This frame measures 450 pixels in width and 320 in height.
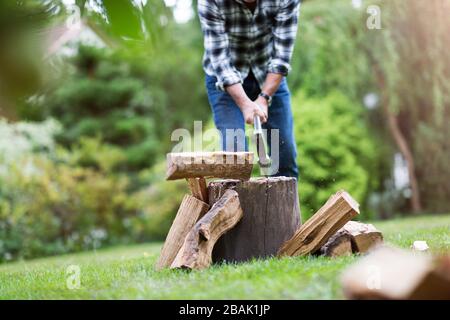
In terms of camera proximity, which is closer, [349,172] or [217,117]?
[217,117]

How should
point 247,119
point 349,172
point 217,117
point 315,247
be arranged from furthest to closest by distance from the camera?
point 349,172 → point 217,117 → point 247,119 → point 315,247

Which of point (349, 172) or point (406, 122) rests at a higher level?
point (406, 122)

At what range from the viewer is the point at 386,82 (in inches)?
358

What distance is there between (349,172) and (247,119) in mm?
4972

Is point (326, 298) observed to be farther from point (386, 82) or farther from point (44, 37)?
point (386, 82)

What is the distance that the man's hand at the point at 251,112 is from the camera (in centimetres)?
366

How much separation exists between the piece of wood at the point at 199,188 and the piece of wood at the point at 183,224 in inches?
2.5

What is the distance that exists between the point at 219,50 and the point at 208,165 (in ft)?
3.43

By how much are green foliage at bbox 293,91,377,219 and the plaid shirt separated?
12.9ft

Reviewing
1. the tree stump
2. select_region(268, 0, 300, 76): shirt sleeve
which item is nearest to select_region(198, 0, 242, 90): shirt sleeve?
select_region(268, 0, 300, 76): shirt sleeve

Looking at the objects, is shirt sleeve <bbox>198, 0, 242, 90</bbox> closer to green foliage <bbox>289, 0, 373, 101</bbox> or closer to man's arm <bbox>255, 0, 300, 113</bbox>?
man's arm <bbox>255, 0, 300, 113</bbox>

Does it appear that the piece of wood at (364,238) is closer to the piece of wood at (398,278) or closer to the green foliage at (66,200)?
the piece of wood at (398,278)
